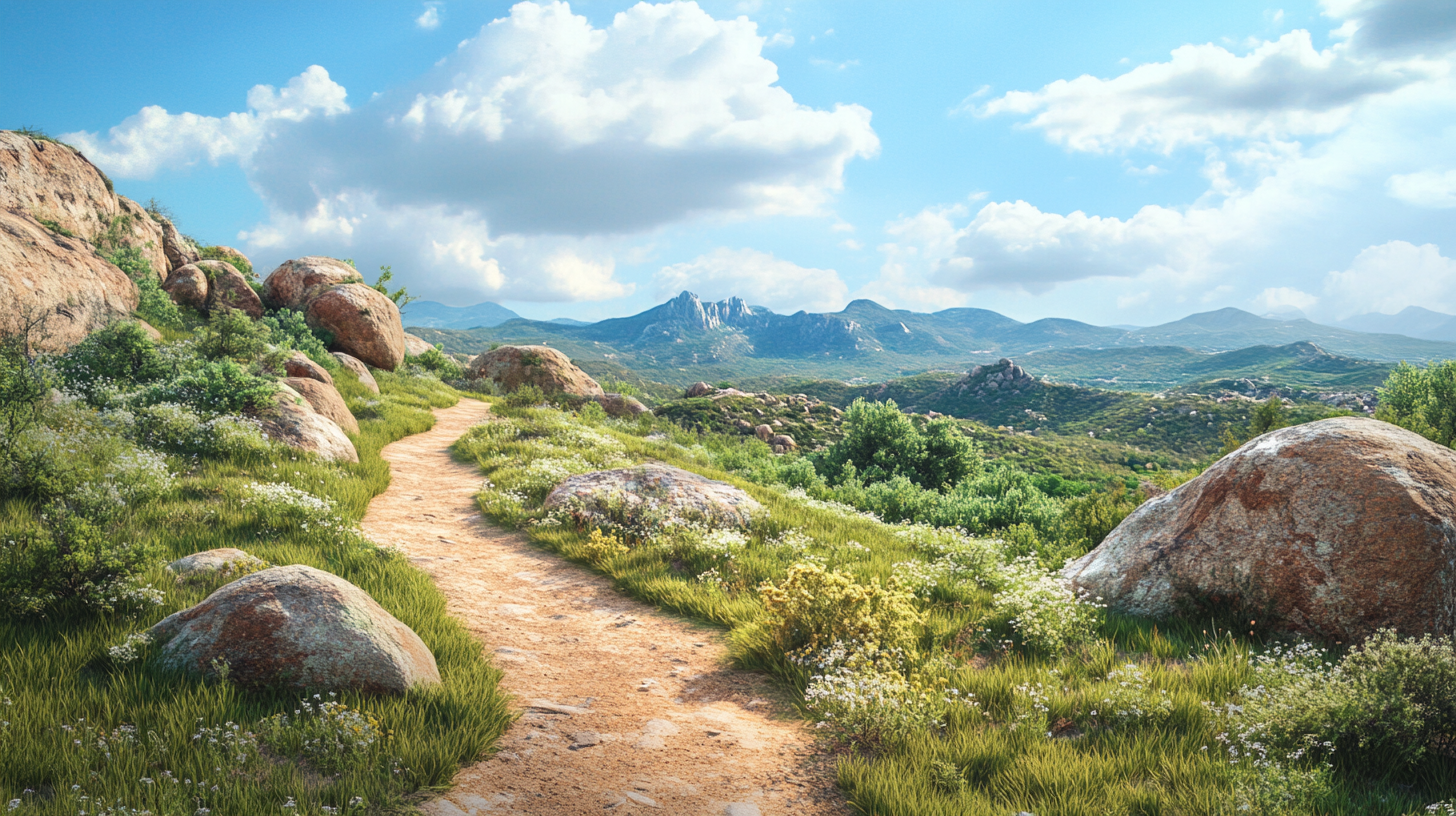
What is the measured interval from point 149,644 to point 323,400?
36.2 ft

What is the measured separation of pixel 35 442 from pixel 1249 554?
1320 cm

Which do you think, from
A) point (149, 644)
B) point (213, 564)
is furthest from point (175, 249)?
point (149, 644)

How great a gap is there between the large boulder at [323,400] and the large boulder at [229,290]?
11.8 metres

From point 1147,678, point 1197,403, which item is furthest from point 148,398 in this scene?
point 1197,403

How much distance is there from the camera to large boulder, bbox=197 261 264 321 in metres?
22.4

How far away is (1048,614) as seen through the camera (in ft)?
19.6

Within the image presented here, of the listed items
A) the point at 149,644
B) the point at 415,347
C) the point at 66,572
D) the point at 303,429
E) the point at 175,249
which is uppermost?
the point at 175,249

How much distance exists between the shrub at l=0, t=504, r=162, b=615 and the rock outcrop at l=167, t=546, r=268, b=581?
480 millimetres

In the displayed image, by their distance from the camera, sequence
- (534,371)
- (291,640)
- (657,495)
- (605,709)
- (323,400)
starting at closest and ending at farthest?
(291,640) < (605,709) < (657,495) < (323,400) < (534,371)

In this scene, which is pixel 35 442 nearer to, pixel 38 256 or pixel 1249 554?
pixel 38 256

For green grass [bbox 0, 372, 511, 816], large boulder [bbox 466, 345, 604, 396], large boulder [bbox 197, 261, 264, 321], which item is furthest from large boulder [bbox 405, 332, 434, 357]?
green grass [bbox 0, 372, 511, 816]

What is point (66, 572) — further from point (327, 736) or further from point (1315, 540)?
point (1315, 540)

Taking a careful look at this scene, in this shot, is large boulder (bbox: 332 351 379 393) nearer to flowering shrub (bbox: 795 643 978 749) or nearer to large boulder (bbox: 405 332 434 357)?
large boulder (bbox: 405 332 434 357)

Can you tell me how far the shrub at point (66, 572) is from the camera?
4.52 metres
